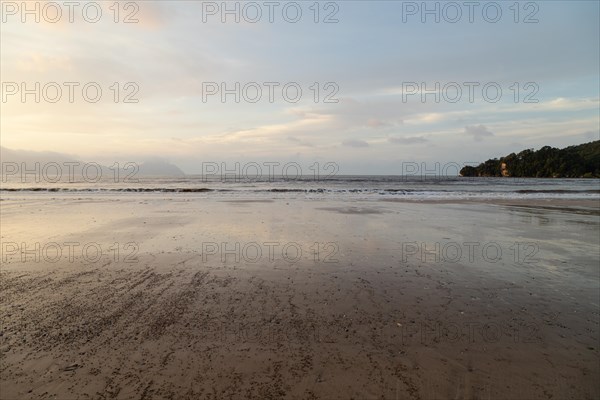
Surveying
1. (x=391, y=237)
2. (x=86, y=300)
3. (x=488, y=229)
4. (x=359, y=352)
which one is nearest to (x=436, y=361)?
(x=359, y=352)

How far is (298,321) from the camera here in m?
4.62

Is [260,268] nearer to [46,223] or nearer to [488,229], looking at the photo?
[488,229]

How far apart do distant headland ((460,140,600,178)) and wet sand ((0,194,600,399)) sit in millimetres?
113922

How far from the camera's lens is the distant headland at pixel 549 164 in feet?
319

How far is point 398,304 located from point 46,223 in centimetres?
1416

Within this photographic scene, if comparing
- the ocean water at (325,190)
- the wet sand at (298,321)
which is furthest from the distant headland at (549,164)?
the wet sand at (298,321)

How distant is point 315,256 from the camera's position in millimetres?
8180

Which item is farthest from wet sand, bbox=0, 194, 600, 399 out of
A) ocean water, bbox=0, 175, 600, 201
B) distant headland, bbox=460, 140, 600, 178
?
distant headland, bbox=460, 140, 600, 178

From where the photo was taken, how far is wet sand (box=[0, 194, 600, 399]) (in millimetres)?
→ 3326

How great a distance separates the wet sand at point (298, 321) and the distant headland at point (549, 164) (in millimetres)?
113922

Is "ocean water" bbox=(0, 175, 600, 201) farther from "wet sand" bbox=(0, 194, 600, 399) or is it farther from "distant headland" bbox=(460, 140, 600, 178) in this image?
"distant headland" bbox=(460, 140, 600, 178)

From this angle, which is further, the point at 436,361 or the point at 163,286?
the point at 163,286

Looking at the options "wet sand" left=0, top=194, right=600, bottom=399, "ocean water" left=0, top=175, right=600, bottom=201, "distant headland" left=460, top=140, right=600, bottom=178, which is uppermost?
"distant headland" left=460, top=140, right=600, bottom=178

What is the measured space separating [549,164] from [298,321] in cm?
12633
